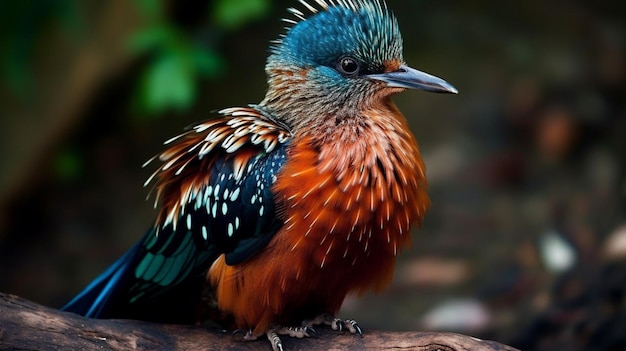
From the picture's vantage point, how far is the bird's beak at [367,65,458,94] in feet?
12.9

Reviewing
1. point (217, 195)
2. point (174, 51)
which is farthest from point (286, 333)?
point (174, 51)

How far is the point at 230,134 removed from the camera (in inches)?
158

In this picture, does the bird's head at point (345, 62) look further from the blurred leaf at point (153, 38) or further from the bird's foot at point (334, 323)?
the blurred leaf at point (153, 38)

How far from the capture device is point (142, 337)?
380 cm

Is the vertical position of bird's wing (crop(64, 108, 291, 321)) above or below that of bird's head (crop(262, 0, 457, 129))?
below

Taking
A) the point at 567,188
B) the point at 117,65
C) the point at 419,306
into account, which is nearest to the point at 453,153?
the point at 567,188

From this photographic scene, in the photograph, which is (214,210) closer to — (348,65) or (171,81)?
(348,65)

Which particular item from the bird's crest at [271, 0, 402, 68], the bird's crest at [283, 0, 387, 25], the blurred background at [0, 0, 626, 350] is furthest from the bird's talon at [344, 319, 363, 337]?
the blurred background at [0, 0, 626, 350]

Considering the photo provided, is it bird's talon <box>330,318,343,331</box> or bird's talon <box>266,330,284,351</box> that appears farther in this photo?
bird's talon <box>330,318,343,331</box>

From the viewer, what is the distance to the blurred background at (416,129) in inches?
258

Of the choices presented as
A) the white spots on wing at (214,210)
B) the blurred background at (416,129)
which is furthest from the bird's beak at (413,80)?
the blurred background at (416,129)

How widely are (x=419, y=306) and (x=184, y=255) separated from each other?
2.82 m

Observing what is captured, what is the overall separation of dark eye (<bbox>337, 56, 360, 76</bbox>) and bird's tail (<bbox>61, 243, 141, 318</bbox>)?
1395mm

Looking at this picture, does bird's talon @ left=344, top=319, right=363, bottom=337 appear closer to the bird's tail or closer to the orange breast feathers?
the orange breast feathers
